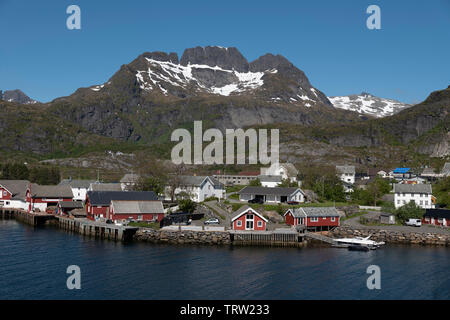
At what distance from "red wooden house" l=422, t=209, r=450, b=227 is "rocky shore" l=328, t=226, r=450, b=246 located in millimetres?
6786

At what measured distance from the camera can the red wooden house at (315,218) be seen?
64.1 m

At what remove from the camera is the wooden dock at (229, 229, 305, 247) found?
57750 millimetres

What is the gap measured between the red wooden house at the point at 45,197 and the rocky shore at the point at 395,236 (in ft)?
166

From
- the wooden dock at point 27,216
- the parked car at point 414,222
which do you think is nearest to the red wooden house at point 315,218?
the parked car at point 414,222

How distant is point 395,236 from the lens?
6094 cm

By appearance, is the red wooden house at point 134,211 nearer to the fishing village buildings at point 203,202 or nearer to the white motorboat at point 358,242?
the fishing village buildings at point 203,202

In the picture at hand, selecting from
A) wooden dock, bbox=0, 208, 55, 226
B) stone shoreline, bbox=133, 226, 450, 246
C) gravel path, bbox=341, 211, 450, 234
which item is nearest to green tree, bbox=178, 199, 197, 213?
stone shoreline, bbox=133, 226, 450, 246

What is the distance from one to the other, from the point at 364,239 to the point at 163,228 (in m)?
27.9

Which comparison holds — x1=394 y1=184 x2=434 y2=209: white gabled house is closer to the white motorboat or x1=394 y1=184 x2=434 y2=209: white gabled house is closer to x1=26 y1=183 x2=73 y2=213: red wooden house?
the white motorboat

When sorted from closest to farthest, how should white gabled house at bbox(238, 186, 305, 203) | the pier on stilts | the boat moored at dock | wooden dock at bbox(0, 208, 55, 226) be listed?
the boat moored at dock, the pier on stilts, wooden dock at bbox(0, 208, 55, 226), white gabled house at bbox(238, 186, 305, 203)

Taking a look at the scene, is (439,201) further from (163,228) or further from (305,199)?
(163,228)

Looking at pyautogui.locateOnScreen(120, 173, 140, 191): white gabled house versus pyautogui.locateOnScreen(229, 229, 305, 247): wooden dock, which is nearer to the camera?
pyautogui.locateOnScreen(229, 229, 305, 247): wooden dock

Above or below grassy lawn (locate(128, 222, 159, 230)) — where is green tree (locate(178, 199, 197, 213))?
above

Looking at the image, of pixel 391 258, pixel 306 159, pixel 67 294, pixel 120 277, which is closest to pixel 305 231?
pixel 391 258
